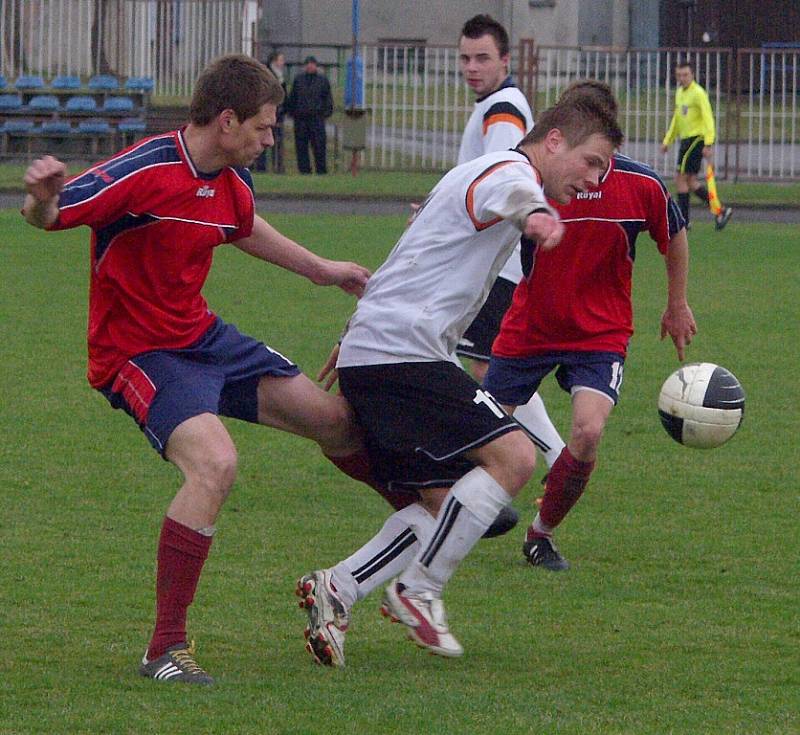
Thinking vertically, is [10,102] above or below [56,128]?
above

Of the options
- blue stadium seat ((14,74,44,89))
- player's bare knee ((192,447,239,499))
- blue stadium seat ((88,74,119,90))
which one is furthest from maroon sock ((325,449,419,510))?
blue stadium seat ((14,74,44,89))

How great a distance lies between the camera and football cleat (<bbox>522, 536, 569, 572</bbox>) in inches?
233

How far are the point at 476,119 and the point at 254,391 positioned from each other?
295 centimetres

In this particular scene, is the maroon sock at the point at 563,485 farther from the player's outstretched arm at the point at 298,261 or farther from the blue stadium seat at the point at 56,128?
the blue stadium seat at the point at 56,128

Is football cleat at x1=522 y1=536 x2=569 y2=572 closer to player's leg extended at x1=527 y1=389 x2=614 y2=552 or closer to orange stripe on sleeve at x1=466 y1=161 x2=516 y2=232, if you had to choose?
player's leg extended at x1=527 y1=389 x2=614 y2=552

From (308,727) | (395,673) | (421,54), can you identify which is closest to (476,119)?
(395,673)

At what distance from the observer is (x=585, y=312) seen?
A: 5891 millimetres

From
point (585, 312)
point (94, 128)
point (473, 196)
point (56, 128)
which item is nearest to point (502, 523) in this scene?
point (585, 312)

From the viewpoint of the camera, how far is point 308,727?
4.06m

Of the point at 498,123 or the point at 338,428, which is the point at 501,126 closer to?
the point at 498,123

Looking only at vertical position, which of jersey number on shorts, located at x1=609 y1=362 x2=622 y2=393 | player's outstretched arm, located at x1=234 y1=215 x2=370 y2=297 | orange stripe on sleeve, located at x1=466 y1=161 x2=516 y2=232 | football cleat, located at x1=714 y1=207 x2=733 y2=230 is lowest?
jersey number on shorts, located at x1=609 y1=362 x2=622 y2=393

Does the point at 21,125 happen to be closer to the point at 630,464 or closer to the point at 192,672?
the point at 630,464

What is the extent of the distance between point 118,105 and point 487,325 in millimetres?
22218

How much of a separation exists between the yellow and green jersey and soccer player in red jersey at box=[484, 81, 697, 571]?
14048 millimetres
